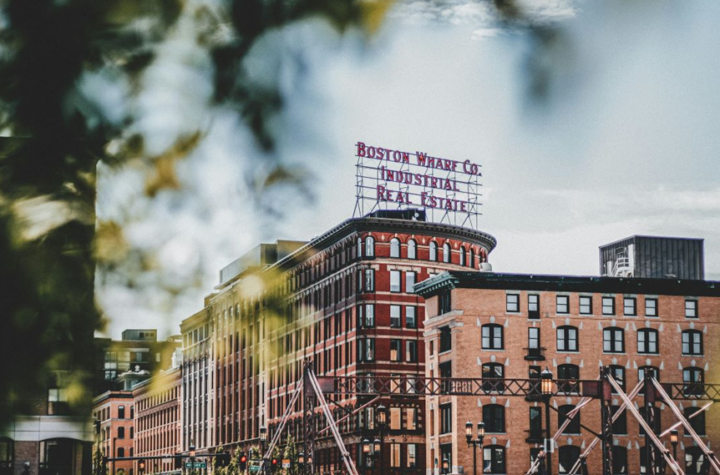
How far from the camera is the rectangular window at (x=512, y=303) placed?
11906cm

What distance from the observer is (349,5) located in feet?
17.8

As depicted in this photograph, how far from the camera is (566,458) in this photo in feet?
381

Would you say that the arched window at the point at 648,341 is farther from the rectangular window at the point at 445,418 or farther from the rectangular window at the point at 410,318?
the rectangular window at the point at 410,318

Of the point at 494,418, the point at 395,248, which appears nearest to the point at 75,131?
the point at 494,418

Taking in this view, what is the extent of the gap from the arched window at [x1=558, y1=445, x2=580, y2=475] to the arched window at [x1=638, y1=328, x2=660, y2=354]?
12636mm

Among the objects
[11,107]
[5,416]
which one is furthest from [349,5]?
[5,416]

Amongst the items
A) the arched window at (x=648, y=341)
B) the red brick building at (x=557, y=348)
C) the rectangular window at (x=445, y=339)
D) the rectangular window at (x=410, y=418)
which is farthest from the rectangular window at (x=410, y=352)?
the arched window at (x=648, y=341)

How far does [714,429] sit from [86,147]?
4798 inches

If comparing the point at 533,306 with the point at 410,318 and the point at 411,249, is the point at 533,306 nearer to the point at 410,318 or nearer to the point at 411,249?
the point at 410,318

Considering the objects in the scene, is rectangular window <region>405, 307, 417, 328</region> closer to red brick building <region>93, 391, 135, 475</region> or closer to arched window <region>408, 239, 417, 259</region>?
arched window <region>408, 239, 417, 259</region>

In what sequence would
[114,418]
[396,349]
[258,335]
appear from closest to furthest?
1. [258,335]
2. [114,418]
3. [396,349]

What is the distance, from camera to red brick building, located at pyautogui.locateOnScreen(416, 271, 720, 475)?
116062mm

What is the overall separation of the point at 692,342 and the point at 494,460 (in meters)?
24.8

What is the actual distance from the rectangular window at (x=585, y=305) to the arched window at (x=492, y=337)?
8.88 meters
